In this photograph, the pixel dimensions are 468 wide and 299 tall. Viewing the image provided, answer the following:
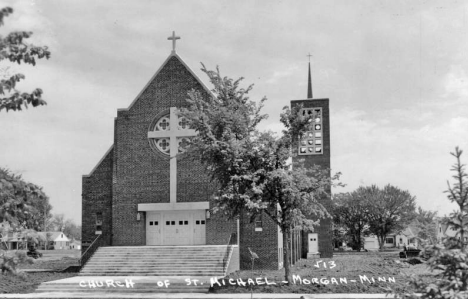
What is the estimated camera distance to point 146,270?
25.1 meters

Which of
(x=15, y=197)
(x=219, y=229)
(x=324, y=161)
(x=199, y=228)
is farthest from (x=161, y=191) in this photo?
(x=15, y=197)

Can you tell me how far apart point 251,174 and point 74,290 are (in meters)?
7.89

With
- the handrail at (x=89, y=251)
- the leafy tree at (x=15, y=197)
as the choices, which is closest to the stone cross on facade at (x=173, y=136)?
the handrail at (x=89, y=251)

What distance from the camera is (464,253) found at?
8.45 metres

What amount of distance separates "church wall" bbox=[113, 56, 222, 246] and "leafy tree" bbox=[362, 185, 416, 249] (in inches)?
2056

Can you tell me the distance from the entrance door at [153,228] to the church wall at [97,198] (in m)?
2.38

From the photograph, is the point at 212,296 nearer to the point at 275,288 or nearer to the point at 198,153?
the point at 275,288

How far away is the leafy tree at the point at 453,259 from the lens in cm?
836

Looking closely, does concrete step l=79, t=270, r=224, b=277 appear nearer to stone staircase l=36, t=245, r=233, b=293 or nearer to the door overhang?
stone staircase l=36, t=245, r=233, b=293

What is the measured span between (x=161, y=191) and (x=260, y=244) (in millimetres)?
5889

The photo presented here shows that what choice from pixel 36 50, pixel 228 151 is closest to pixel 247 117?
pixel 228 151

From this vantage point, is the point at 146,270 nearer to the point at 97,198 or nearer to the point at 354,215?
the point at 97,198

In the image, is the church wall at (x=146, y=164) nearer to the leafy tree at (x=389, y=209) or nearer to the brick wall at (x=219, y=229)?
the brick wall at (x=219, y=229)

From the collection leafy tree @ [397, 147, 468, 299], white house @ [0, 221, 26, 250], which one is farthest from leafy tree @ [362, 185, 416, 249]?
white house @ [0, 221, 26, 250]
